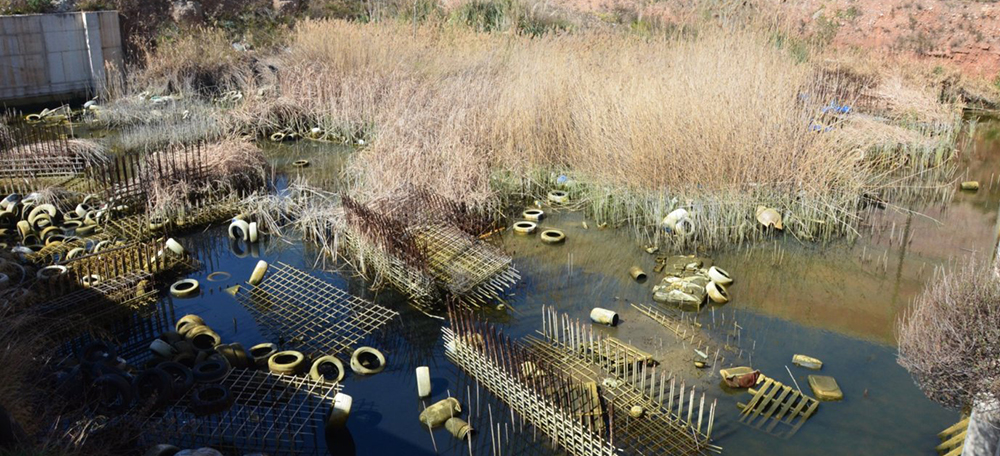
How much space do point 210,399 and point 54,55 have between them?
14.7 metres

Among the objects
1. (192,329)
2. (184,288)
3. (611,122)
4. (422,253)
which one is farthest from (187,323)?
(611,122)

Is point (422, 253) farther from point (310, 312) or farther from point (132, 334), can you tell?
point (132, 334)

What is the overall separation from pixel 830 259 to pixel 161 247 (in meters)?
7.98

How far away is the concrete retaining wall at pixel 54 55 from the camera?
16.8 metres

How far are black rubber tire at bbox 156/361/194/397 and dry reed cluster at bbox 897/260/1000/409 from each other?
5.29 meters

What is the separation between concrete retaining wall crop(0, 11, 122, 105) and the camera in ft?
55.2

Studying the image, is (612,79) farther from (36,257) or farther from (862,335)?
(36,257)

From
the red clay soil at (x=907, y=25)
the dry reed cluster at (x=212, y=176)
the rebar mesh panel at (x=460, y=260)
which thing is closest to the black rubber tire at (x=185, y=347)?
the rebar mesh panel at (x=460, y=260)

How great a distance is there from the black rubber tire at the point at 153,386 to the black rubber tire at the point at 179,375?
0.05 meters

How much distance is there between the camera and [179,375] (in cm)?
636

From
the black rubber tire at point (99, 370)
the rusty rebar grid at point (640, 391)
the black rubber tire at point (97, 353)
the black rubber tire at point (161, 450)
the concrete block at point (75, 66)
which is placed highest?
the concrete block at point (75, 66)

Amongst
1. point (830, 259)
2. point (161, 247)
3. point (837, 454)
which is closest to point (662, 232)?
point (830, 259)

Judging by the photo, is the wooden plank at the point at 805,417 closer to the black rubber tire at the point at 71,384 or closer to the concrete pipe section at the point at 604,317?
the concrete pipe section at the point at 604,317

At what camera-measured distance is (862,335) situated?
25.1 feet
